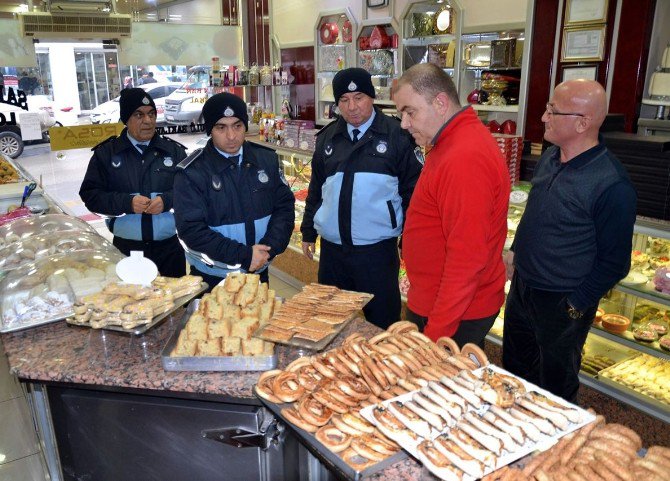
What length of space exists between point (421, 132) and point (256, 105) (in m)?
4.85

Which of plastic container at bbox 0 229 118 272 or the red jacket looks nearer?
the red jacket

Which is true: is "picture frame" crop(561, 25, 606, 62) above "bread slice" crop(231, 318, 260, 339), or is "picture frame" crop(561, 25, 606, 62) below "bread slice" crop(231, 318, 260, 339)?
above

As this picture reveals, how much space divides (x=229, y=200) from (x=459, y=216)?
1425mm

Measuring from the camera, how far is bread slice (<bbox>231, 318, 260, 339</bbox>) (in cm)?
204

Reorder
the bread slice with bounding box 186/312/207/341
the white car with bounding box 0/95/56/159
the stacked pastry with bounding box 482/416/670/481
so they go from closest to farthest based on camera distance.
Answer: the stacked pastry with bounding box 482/416/670/481
the bread slice with bounding box 186/312/207/341
the white car with bounding box 0/95/56/159

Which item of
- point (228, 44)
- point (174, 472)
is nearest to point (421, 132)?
point (174, 472)

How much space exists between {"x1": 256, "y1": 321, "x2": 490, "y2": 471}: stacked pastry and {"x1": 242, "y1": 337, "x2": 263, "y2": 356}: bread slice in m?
0.17

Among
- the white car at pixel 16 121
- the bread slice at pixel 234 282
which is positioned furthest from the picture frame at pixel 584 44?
the white car at pixel 16 121

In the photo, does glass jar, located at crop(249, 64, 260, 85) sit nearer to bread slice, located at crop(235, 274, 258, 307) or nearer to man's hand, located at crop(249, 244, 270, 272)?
man's hand, located at crop(249, 244, 270, 272)

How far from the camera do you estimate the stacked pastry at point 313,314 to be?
2029mm

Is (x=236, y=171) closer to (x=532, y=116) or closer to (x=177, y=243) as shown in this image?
(x=177, y=243)

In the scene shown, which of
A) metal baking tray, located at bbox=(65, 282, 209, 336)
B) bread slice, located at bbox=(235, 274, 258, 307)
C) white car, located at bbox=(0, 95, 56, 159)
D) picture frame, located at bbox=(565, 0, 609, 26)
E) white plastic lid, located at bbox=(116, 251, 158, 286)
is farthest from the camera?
white car, located at bbox=(0, 95, 56, 159)

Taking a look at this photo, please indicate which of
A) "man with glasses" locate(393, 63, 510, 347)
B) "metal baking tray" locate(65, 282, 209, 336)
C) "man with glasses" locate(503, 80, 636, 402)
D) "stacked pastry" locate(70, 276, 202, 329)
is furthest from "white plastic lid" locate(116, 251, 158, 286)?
"man with glasses" locate(503, 80, 636, 402)

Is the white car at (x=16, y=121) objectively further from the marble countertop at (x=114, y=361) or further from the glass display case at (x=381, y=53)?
the marble countertop at (x=114, y=361)
